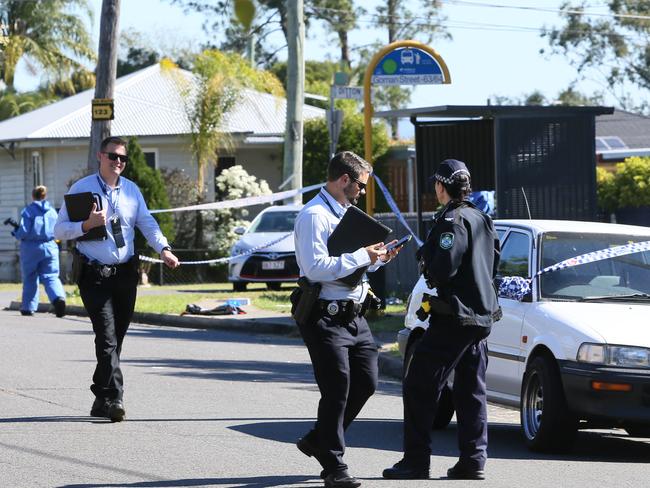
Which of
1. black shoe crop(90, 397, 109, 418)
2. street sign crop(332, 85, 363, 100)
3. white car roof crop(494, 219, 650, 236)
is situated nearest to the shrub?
street sign crop(332, 85, 363, 100)

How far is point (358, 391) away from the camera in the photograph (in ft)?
24.3

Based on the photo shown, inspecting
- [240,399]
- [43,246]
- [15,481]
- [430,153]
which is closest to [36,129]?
[43,246]

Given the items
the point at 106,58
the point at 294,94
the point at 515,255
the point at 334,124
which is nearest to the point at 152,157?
the point at 294,94

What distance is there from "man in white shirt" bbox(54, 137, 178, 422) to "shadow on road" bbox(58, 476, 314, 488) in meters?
2.11

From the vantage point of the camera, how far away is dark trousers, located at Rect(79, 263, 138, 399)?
31.5ft

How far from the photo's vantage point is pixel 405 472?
24.7ft

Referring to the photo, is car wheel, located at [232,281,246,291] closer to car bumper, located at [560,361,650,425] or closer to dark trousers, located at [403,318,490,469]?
car bumper, located at [560,361,650,425]

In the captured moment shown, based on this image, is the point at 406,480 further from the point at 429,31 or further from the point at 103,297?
the point at 429,31

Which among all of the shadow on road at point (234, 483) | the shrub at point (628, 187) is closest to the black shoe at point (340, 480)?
the shadow on road at point (234, 483)

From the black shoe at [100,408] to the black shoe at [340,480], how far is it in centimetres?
286

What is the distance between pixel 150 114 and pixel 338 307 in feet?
98.2

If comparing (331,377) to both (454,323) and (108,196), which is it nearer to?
(454,323)

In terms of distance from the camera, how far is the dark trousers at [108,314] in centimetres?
959

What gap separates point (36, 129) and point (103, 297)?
25.5 m
